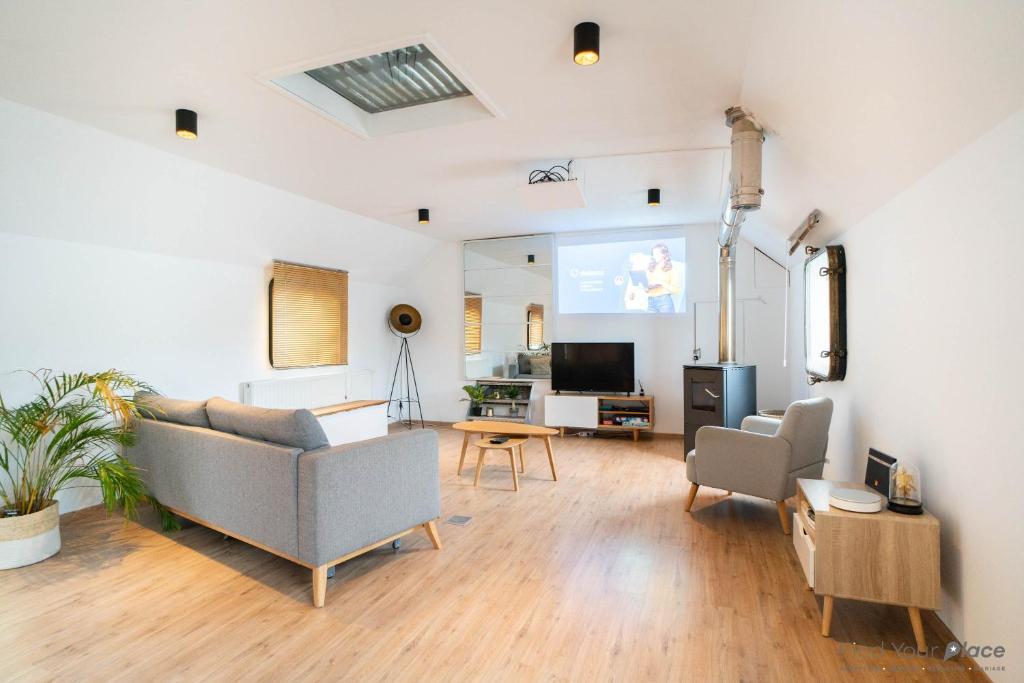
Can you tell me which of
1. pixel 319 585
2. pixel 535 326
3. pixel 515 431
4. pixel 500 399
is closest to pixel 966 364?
pixel 319 585

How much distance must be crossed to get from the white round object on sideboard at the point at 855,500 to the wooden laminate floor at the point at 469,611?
57 centimetres

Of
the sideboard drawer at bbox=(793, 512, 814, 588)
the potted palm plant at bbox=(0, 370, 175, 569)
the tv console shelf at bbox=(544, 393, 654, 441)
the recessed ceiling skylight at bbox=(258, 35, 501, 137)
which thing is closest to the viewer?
the sideboard drawer at bbox=(793, 512, 814, 588)

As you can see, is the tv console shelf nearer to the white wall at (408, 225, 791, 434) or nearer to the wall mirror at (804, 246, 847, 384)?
the white wall at (408, 225, 791, 434)

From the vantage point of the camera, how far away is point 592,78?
9.07 feet

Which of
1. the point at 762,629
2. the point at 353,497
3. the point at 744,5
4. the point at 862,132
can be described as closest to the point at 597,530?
the point at 762,629

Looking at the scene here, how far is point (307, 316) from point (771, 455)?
17.0 feet

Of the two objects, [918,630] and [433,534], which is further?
[433,534]

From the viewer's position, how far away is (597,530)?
3.56 meters

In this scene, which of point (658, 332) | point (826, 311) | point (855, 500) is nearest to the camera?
point (855, 500)

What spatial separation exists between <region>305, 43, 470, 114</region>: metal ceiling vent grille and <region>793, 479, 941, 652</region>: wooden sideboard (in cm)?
299

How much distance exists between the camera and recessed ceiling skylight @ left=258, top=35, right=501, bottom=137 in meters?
2.91

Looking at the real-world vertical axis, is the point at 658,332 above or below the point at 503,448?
above

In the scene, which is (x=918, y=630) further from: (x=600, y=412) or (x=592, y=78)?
(x=600, y=412)

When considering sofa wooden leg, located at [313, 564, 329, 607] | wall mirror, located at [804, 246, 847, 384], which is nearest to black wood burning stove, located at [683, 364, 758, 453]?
wall mirror, located at [804, 246, 847, 384]
